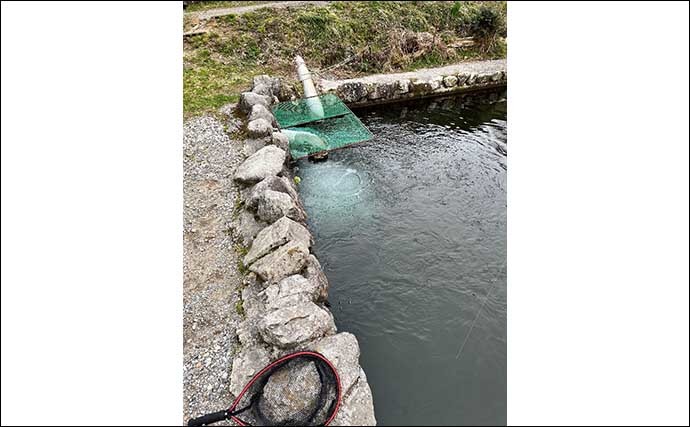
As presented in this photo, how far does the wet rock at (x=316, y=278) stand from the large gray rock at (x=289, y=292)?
0.42 feet

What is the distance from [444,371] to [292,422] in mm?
1676

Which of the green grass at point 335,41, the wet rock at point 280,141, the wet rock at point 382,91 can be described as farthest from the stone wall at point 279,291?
the wet rock at point 382,91

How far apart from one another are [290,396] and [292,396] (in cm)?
2

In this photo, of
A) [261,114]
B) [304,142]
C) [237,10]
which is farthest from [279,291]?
[237,10]

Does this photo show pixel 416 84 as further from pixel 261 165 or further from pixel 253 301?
pixel 253 301

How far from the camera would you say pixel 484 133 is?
10.5 metres

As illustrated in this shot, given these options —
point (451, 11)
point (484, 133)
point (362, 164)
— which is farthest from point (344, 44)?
point (362, 164)

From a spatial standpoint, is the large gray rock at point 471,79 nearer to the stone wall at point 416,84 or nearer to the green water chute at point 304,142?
the stone wall at point 416,84

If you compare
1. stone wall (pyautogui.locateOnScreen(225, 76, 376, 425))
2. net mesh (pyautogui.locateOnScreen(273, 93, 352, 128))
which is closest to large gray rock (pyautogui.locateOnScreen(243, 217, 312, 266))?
stone wall (pyautogui.locateOnScreen(225, 76, 376, 425))

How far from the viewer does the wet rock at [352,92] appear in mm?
12359

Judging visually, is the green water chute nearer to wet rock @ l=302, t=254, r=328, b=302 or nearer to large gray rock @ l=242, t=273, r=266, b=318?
wet rock @ l=302, t=254, r=328, b=302

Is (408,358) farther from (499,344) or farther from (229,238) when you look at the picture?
(229,238)

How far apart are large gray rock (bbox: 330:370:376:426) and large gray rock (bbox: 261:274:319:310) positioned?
113 centimetres

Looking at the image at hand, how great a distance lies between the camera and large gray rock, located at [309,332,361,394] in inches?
162
